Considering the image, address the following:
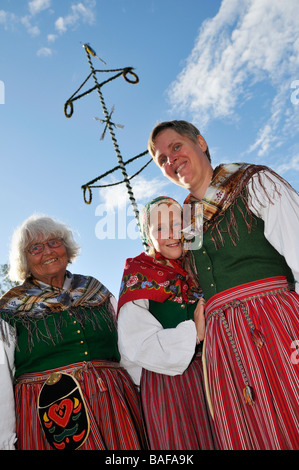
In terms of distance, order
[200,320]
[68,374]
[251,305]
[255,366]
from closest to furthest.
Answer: [255,366], [251,305], [200,320], [68,374]

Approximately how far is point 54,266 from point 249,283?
5.23 feet

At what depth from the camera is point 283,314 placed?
1.76m

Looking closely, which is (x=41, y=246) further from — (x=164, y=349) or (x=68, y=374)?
(x=164, y=349)

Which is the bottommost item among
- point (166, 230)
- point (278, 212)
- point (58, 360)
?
point (58, 360)

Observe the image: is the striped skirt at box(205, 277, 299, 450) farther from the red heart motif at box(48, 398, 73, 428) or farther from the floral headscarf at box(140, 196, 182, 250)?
the red heart motif at box(48, 398, 73, 428)

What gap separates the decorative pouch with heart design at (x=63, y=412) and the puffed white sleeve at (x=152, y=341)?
1.51 feet

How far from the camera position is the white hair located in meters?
2.94

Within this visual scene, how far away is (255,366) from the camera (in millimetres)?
1729

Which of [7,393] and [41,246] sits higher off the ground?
[41,246]

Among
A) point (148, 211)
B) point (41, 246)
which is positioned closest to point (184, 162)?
point (148, 211)

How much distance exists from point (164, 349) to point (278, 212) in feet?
3.23

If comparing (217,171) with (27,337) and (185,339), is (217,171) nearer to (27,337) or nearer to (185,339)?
(185,339)

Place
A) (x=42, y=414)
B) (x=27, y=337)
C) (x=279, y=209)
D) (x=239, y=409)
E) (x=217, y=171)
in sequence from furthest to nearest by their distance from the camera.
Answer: (x=27, y=337), (x=42, y=414), (x=217, y=171), (x=279, y=209), (x=239, y=409)

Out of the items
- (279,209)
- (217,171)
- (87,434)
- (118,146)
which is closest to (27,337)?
(87,434)
